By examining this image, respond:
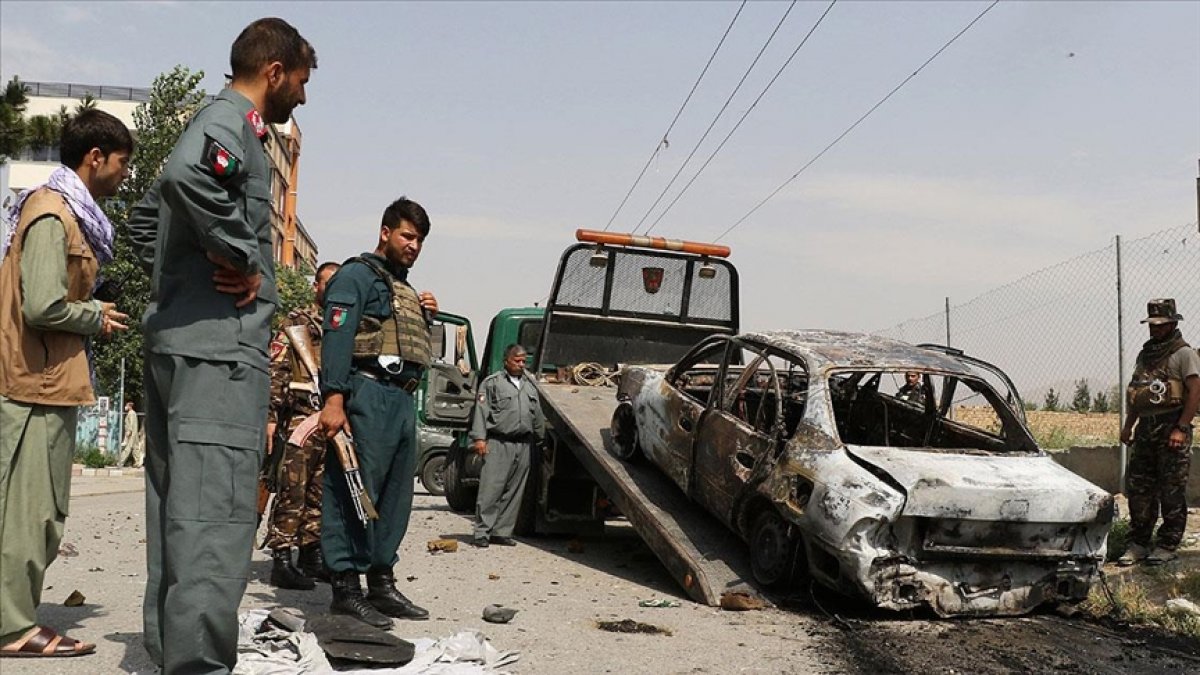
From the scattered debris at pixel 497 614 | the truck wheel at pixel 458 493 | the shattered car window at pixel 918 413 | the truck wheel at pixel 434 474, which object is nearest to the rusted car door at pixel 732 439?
the shattered car window at pixel 918 413

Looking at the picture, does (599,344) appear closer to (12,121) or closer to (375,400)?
(375,400)

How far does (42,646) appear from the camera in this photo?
4.73 metres

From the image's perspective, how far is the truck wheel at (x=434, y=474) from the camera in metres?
17.3

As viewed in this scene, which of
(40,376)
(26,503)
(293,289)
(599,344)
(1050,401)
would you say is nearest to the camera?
(26,503)

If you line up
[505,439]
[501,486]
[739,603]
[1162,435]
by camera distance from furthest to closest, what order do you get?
[505,439] < [501,486] < [1162,435] < [739,603]

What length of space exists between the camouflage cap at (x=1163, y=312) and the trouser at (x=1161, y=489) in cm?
77

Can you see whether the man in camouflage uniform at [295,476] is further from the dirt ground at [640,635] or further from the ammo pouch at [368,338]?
the ammo pouch at [368,338]

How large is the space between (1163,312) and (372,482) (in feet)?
22.4

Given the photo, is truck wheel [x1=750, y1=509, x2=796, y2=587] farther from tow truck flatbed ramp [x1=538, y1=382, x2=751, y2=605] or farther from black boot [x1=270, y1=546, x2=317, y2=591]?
Result: black boot [x1=270, y1=546, x2=317, y2=591]

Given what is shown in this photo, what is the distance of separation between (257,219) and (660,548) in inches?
183

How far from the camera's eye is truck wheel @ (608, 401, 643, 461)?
9.38 m

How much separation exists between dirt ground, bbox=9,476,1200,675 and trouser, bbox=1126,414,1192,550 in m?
2.66

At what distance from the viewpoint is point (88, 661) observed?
15.6ft

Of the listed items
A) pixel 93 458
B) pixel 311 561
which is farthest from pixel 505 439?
pixel 93 458
